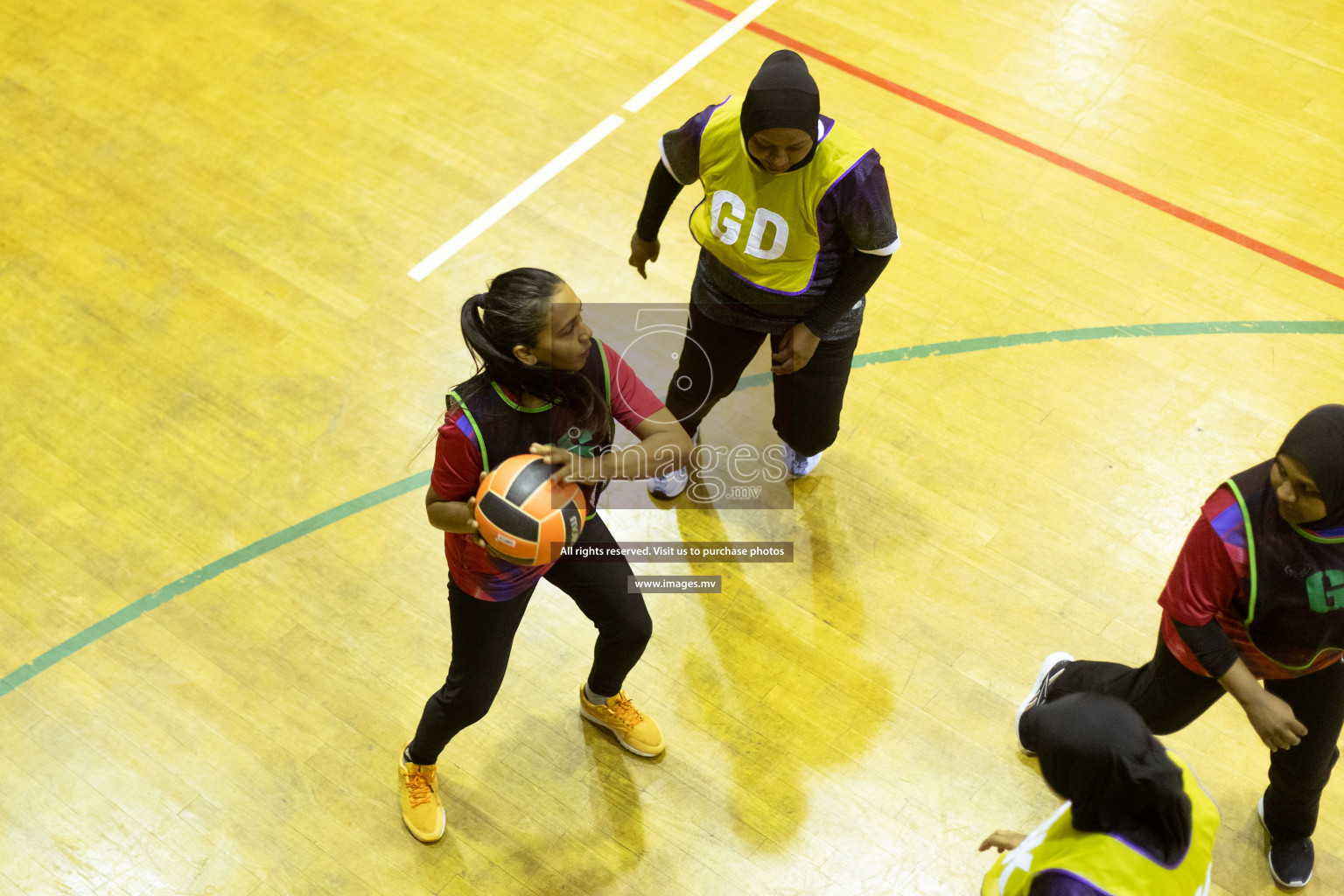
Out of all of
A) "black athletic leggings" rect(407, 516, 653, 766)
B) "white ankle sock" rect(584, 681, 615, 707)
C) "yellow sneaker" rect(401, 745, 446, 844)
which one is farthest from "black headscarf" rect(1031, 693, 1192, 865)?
"yellow sneaker" rect(401, 745, 446, 844)

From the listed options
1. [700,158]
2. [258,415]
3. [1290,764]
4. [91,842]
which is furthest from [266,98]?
[1290,764]

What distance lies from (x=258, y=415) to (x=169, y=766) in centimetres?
145

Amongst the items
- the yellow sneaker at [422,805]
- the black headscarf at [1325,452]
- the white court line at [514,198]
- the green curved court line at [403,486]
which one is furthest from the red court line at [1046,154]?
the yellow sneaker at [422,805]

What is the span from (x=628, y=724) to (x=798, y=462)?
1242 mm

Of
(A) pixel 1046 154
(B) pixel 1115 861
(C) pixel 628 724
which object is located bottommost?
(C) pixel 628 724

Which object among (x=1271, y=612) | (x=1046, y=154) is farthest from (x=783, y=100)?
(x=1046, y=154)

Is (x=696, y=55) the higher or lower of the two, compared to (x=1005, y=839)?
higher

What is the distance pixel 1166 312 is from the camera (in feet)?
→ 15.2

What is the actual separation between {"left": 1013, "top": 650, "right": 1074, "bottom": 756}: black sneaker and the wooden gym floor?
86 mm

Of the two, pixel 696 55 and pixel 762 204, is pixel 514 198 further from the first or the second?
pixel 762 204

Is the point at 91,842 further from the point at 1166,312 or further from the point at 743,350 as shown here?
the point at 1166,312

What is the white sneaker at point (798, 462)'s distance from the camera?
4.09m

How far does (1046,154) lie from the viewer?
5.23 metres

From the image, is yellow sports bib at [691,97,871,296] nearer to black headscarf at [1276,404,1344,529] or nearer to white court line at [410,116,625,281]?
black headscarf at [1276,404,1344,529]
